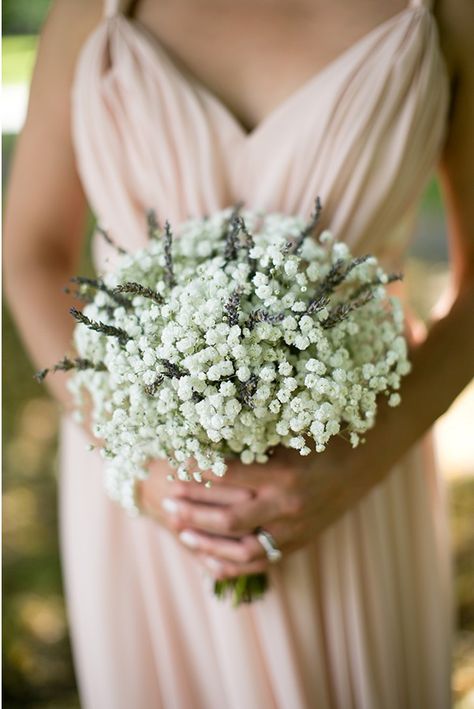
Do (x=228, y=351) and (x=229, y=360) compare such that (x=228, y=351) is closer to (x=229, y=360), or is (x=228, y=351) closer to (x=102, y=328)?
(x=229, y=360)

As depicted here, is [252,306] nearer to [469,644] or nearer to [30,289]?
[30,289]

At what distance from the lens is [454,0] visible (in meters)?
1.26

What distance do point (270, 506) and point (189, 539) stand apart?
0.15 metres

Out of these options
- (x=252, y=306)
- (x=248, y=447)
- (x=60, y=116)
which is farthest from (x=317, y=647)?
(x=60, y=116)

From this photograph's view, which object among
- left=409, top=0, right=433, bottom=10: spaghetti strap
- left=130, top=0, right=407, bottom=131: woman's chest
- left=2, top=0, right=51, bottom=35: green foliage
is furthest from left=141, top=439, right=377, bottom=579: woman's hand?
left=2, top=0, right=51, bottom=35: green foliage

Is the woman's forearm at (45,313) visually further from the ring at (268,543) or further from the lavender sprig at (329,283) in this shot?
the lavender sprig at (329,283)

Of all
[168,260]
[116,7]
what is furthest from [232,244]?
[116,7]

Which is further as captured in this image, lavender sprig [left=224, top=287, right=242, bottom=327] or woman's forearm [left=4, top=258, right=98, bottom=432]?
woman's forearm [left=4, top=258, right=98, bottom=432]

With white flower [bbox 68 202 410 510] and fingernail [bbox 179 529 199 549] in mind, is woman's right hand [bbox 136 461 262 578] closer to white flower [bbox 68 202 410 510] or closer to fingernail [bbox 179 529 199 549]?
fingernail [bbox 179 529 199 549]

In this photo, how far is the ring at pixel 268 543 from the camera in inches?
43.8

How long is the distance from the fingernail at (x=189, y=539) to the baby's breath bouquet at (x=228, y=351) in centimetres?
20

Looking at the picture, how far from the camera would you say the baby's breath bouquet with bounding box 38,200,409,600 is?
→ 0.81 meters

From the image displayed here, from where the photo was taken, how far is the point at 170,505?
1.14m

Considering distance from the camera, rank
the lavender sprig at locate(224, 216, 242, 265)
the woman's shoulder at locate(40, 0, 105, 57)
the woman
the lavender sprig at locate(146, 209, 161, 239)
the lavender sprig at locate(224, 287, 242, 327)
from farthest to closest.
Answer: the woman's shoulder at locate(40, 0, 105, 57) → the woman → the lavender sprig at locate(146, 209, 161, 239) → the lavender sprig at locate(224, 216, 242, 265) → the lavender sprig at locate(224, 287, 242, 327)
